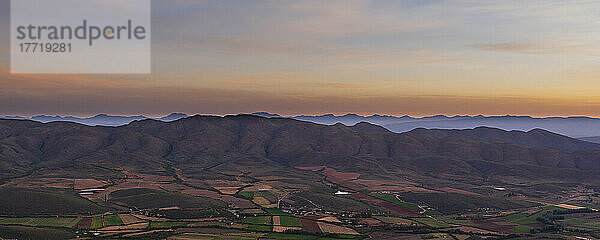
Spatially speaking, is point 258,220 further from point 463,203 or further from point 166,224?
point 463,203

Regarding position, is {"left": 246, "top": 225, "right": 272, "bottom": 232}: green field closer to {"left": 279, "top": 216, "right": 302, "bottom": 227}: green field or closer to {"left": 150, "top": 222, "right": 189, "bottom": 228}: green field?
{"left": 279, "top": 216, "right": 302, "bottom": 227}: green field

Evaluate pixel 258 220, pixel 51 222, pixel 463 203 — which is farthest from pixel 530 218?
pixel 51 222

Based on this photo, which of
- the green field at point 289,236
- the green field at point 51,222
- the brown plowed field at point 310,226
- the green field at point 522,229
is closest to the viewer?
the green field at point 289,236

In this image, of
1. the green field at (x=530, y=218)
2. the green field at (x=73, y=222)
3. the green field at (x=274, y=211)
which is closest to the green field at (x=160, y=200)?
the green field at (x=274, y=211)

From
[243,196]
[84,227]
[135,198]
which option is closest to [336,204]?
[243,196]

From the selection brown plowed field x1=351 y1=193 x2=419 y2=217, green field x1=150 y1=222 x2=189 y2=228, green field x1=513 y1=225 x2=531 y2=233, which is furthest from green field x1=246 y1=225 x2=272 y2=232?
green field x1=513 y1=225 x2=531 y2=233

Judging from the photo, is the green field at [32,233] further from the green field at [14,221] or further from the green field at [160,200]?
the green field at [160,200]

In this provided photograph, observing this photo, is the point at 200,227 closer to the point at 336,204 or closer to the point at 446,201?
the point at 336,204
